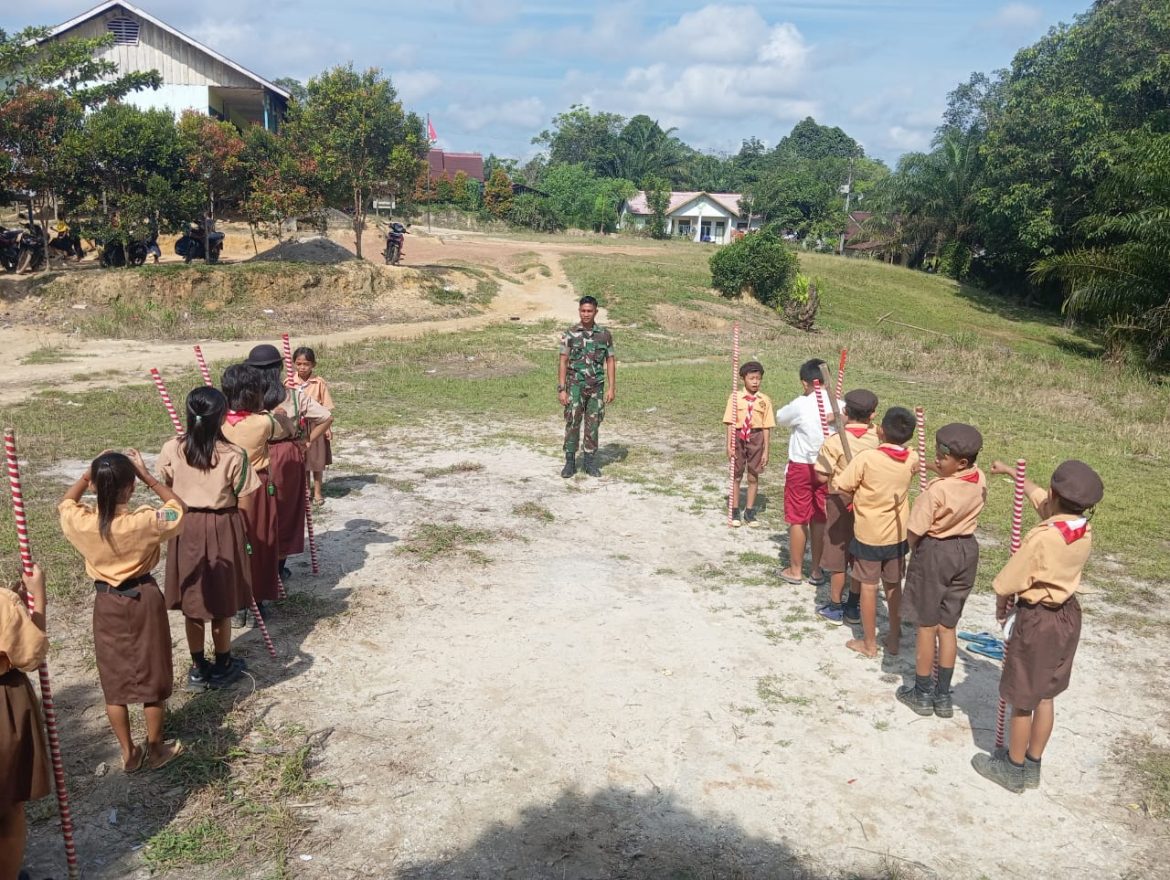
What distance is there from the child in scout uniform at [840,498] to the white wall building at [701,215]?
59142 mm

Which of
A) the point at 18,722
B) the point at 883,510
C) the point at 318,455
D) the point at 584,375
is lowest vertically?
the point at 318,455

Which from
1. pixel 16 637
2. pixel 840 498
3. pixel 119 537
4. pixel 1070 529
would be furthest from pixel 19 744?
pixel 840 498

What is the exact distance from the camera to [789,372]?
1669 centimetres

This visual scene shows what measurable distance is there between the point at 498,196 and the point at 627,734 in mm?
48507

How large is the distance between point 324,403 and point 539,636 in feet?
10.1

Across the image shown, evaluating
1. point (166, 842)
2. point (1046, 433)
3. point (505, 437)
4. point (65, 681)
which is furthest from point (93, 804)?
point (1046, 433)

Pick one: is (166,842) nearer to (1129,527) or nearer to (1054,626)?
(1054,626)

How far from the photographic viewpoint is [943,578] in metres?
4.73

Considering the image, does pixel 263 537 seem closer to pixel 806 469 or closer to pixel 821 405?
pixel 806 469

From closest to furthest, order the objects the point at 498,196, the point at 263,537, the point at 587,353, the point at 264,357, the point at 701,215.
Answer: the point at 263,537
the point at 264,357
the point at 587,353
the point at 498,196
the point at 701,215

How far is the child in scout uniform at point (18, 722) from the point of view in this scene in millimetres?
3057

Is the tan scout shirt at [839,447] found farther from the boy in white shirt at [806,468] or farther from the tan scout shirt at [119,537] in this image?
the tan scout shirt at [119,537]

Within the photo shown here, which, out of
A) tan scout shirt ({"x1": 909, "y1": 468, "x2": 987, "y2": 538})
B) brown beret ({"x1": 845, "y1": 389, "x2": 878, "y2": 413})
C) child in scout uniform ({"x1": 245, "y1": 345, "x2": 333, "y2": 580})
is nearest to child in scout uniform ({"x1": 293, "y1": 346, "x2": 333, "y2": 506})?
child in scout uniform ({"x1": 245, "y1": 345, "x2": 333, "y2": 580})

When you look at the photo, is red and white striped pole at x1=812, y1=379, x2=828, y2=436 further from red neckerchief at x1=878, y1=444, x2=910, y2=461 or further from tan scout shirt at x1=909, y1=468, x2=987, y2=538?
tan scout shirt at x1=909, y1=468, x2=987, y2=538
